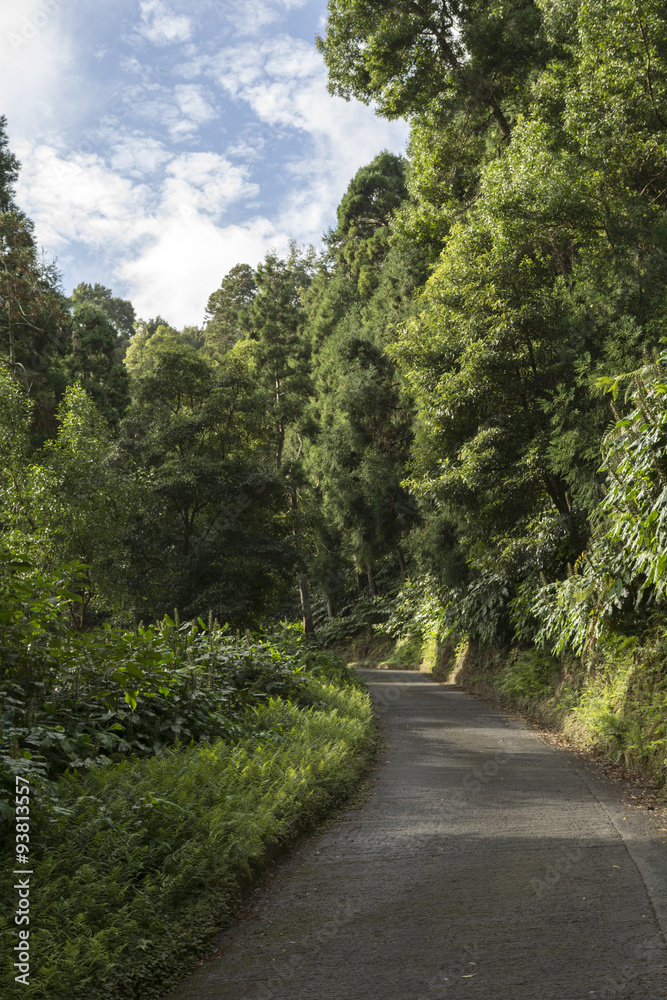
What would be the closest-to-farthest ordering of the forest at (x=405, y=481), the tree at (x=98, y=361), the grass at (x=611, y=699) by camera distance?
the forest at (x=405, y=481) < the grass at (x=611, y=699) < the tree at (x=98, y=361)

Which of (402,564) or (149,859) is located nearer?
(149,859)

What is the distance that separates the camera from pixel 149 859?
438 cm

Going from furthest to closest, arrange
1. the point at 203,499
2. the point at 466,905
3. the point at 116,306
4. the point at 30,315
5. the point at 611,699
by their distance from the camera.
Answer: the point at 116,306
the point at 30,315
the point at 203,499
the point at 611,699
the point at 466,905

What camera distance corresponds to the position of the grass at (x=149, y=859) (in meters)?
3.45

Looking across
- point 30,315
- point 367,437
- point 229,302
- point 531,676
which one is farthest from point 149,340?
point 531,676

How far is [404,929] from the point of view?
4.02 meters

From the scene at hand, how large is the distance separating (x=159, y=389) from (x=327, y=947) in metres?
20.4

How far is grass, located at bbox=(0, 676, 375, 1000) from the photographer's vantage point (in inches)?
136

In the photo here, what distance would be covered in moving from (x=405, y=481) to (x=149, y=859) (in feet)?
41.1

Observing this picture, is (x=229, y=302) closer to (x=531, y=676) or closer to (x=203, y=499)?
(x=203, y=499)

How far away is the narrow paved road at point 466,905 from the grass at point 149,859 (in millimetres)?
234

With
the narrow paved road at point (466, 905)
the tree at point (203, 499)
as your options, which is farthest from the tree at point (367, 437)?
the narrow paved road at point (466, 905)

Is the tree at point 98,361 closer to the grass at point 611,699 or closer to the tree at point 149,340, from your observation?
the grass at point 611,699

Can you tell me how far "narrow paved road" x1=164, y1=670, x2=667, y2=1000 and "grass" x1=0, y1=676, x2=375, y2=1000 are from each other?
0.23 m
